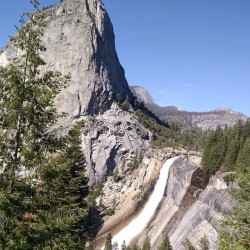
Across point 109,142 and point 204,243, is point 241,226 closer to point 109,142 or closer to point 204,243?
point 204,243

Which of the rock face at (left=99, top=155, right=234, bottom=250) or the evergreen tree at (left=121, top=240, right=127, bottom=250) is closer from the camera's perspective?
the rock face at (left=99, top=155, right=234, bottom=250)

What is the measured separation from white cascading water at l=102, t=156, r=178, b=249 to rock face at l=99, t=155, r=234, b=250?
6.05ft

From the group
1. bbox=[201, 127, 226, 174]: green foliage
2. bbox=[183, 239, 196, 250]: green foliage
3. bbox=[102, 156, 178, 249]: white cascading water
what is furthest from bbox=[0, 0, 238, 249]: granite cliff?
bbox=[183, 239, 196, 250]: green foliage

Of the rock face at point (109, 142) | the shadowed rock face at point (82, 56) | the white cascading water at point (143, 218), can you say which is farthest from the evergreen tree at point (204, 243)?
the shadowed rock face at point (82, 56)

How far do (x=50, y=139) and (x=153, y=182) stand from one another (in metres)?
72.3

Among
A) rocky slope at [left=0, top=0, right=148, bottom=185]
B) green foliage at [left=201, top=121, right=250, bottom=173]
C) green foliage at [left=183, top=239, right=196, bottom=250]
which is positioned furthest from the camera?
rocky slope at [left=0, top=0, right=148, bottom=185]

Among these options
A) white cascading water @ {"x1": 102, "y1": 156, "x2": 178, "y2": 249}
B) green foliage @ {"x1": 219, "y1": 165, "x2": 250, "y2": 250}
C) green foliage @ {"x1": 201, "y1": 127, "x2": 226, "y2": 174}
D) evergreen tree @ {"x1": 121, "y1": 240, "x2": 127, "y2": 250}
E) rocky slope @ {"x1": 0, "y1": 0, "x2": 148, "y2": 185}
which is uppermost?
rocky slope @ {"x1": 0, "y1": 0, "x2": 148, "y2": 185}

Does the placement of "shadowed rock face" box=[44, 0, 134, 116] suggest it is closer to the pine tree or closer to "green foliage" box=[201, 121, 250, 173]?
"green foliage" box=[201, 121, 250, 173]

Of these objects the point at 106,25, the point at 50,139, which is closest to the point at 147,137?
the point at 106,25

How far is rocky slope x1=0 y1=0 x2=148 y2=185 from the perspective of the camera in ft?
451

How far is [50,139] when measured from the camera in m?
15.2

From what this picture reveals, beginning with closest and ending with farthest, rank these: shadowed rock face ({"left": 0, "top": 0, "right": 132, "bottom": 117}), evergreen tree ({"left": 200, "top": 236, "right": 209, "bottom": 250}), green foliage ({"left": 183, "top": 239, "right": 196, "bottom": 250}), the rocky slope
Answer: evergreen tree ({"left": 200, "top": 236, "right": 209, "bottom": 250}) → green foliage ({"left": 183, "top": 239, "right": 196, "bottom": 250}) → the rocky slope → shadowed rock face ({"left": 0, "top": 0, "right": 132, "bottom": 117})

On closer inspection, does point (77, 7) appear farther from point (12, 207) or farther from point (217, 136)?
point (12, 207)

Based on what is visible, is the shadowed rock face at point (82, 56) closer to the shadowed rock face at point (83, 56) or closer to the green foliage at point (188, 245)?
the shadowed rock face at point (83, 56)
